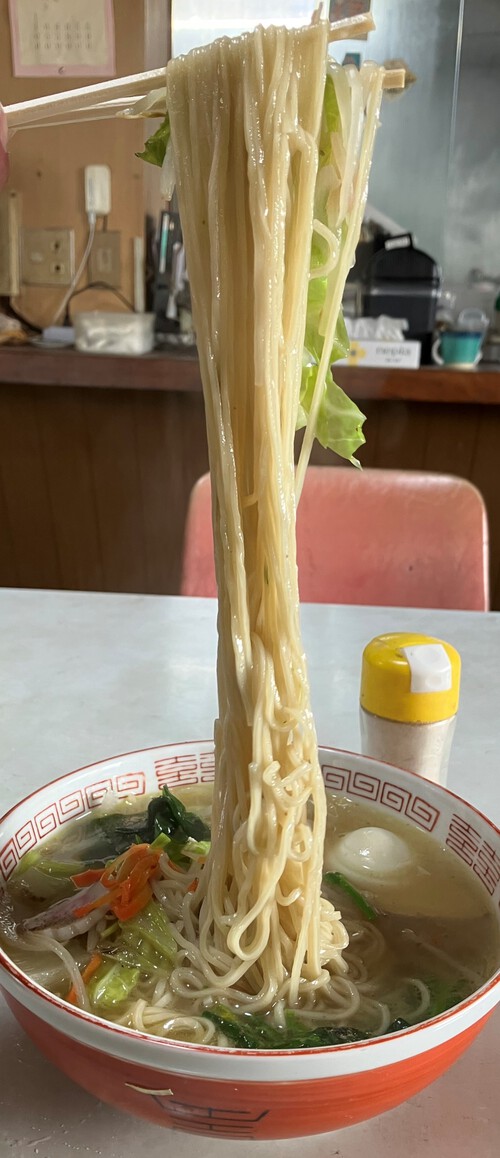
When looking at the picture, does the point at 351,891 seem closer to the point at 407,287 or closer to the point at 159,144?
the point at 159,144

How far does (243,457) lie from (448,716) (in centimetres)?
36

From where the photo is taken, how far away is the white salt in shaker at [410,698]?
0.75 metres

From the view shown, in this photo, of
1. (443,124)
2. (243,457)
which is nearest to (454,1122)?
(243,457)

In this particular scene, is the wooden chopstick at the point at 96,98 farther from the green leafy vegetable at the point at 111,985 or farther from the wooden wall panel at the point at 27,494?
the wooden wall panel at the point at 27,494

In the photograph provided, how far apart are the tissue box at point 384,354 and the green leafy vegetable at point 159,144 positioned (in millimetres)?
2029

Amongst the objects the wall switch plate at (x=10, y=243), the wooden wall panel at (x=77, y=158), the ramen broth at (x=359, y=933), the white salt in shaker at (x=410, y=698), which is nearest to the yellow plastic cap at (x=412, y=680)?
the white salt in shaker at (x=410, y=698)

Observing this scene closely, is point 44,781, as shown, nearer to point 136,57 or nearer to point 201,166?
point 201,166

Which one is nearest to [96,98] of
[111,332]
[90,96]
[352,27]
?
[90,96]

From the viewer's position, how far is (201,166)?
500 mm

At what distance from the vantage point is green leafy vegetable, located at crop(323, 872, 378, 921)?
0.62 m

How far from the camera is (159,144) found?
54 cm

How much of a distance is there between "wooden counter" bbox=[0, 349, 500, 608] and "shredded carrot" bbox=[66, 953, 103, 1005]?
2.06m

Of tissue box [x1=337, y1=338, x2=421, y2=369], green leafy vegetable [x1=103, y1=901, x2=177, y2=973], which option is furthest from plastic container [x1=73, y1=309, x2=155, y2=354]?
Result: green leafy vegetable [x1=103, y1=901, x2=177, y2=973]

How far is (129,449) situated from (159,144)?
2.24 meters
